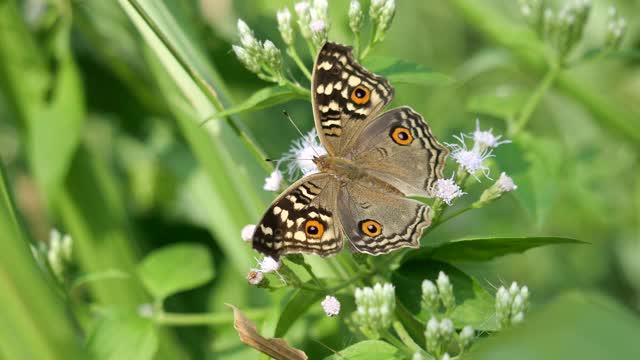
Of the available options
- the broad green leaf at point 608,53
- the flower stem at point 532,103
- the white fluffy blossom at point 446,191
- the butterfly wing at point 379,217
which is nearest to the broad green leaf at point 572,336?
the butterfly wing at point 379,217

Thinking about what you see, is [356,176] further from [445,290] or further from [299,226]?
[445,290]

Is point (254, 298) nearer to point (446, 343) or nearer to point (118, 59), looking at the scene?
point (118, 59)

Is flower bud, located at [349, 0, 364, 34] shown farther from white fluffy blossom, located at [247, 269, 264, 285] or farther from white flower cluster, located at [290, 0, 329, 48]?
white fluffy blossom, located at [247, 269, 264, 285]

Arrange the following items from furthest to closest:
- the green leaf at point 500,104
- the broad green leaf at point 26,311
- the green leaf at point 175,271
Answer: the green leaf at point 500,104
the green leaf at point 175,271
the broad green leaf at point 26,311

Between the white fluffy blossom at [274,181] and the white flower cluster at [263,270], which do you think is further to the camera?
the white fluffy blossom at [274,181]

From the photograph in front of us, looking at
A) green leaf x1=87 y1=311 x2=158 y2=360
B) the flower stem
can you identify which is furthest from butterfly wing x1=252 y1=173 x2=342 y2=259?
the flower stem

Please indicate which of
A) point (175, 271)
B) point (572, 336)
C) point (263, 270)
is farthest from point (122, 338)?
point (572, 336)

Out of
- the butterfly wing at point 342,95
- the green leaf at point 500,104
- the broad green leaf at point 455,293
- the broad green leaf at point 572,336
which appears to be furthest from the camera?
the green leaf at point 500,104

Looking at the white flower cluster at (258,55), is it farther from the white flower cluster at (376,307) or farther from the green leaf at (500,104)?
the green leaf at (500,104)
